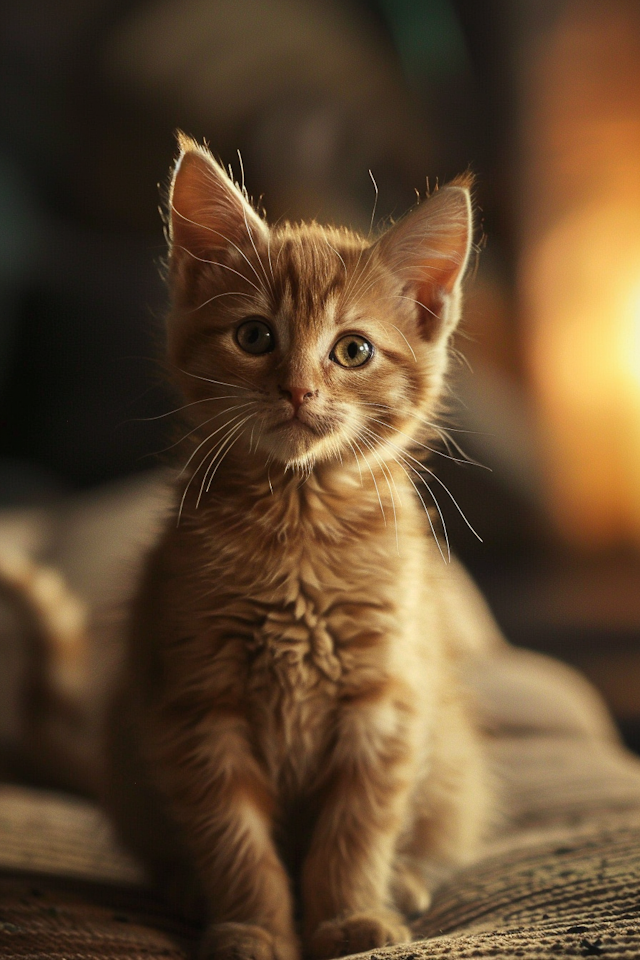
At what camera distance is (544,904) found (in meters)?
0.79

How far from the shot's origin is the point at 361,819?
31.0 inches

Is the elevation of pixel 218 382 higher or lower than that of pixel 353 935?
higher

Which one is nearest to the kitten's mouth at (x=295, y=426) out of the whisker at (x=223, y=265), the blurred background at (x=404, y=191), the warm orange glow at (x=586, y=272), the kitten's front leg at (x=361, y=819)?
the whisker at (x=223, y=265)

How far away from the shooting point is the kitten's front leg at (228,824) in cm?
→ 76

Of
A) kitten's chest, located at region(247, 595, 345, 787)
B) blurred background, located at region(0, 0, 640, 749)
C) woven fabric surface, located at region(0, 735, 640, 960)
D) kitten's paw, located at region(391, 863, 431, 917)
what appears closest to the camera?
woven fabric surface, located at region(0, 735, 640, 960)

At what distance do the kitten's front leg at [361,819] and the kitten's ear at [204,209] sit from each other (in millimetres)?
463

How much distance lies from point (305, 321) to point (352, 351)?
55 mm

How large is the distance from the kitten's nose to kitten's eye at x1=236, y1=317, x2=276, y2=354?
0.20 feet

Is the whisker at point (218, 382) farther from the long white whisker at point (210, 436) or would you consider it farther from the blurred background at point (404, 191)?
the blurred background at point (404, 191)

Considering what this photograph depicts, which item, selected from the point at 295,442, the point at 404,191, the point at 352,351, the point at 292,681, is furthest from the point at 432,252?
the point at 404,191

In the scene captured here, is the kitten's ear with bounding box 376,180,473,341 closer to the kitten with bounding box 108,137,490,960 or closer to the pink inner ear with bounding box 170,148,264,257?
the kitten with bounding box 108,137,490,960

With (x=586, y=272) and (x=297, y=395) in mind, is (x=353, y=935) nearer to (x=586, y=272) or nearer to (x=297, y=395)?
(x=297, y=395)

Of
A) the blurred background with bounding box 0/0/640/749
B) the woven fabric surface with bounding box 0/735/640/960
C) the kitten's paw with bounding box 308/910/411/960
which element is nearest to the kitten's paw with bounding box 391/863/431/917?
the woven fabric surface with bounding box 0/735/640/960

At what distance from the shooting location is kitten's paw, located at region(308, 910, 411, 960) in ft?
2.38
